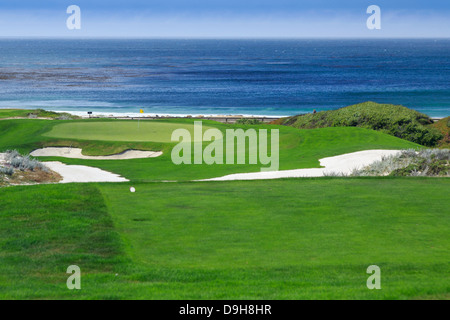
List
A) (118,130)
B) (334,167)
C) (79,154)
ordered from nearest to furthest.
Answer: (334,167) → (79,154) → (118,130)

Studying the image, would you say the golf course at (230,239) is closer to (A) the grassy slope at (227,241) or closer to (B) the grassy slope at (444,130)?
(A) the grassy slope at (227,241)

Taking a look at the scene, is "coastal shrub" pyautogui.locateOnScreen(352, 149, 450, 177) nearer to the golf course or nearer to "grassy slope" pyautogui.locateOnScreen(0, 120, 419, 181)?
"grassy slope" pyautogui.locateOnScreen(0, 120, 419, 181)

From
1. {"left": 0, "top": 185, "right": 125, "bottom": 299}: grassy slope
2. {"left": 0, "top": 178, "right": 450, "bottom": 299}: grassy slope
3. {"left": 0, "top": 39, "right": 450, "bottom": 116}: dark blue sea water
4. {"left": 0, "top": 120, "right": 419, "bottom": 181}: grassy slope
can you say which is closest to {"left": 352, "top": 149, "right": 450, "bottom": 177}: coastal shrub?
{"left": 0, "top": 120, "right": 419, "bottom": 181}: grassy slope

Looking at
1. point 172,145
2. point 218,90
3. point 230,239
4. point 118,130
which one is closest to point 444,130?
point 172,145

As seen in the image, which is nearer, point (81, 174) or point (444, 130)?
point (81, 174)

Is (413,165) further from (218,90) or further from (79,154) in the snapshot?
(218,90)
